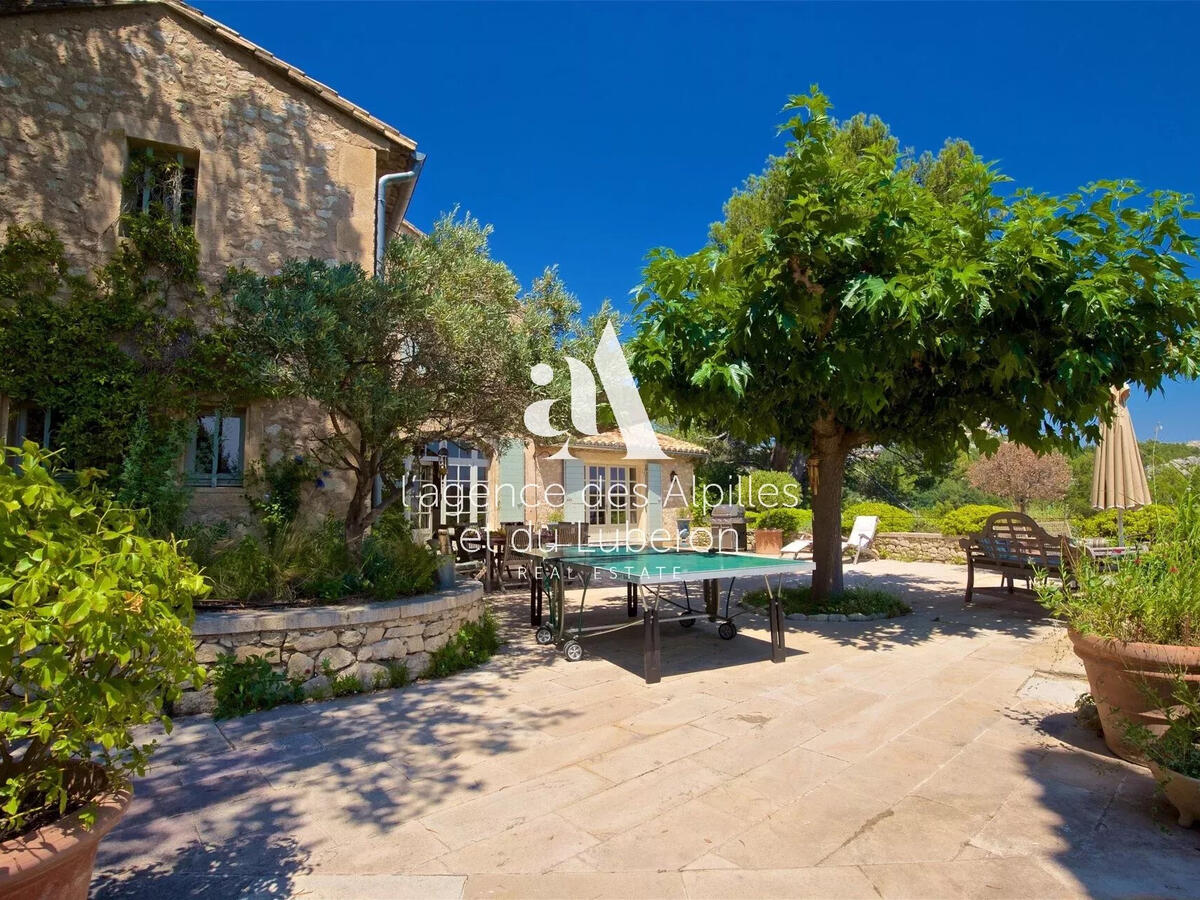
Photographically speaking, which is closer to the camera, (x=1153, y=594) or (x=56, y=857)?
(x=56, y=857)

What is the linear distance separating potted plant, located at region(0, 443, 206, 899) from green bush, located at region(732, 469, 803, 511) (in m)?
16.5

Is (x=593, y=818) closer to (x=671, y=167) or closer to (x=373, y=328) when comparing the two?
(x=373, y=328)

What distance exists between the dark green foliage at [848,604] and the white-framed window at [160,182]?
8162 mm

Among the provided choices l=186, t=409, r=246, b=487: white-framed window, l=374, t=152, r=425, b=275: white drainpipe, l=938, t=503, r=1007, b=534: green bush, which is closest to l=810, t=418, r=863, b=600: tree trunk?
l=374, t=152, r=425, b=275: white drainpipe

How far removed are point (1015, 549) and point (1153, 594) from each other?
5.36 m

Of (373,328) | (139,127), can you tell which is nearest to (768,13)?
(373,328)

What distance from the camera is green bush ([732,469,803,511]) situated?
18094 mm

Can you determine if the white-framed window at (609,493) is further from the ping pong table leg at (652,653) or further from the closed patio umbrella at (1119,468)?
the ping pong table leg at (652,653)

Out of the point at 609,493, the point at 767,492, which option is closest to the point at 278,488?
the point at 609,493

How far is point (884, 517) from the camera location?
16.2 metres

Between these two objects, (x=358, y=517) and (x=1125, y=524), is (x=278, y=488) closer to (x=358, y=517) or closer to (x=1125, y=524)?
(x=358, y=517)

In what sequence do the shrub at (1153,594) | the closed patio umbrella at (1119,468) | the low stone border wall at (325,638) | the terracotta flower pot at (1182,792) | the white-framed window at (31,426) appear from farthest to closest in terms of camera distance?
the closed patio umbrella at (1119,468), the white-framed window at (31,426), the low stone border wall at (325,638), the shrub at (1153,594), the terracotta flower pot at (1182,792)

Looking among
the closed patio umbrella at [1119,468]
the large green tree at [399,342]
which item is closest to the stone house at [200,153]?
the large green tree at [399,342]

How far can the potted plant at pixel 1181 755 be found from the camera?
9.45 feet
